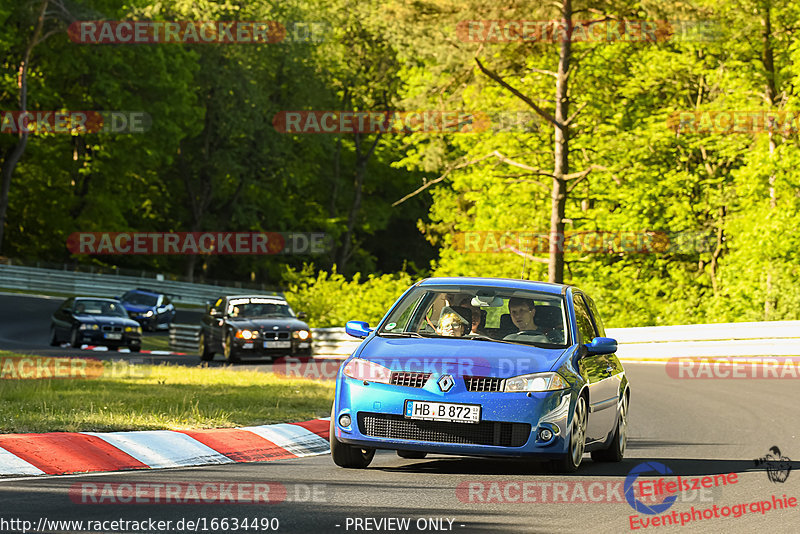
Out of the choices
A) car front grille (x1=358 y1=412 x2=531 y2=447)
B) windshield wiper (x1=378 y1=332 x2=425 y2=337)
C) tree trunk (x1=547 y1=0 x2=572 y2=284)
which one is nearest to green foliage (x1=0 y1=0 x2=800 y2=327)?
tree trunk (x1=547 y1=0 x2=572 y2=284)

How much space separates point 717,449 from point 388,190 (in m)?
75.3

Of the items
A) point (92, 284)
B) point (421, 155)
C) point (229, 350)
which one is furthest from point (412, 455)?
point (92, 284)

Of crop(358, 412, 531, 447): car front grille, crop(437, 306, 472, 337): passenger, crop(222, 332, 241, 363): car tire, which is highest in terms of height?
crop(437, 306, 472, 337): passenger

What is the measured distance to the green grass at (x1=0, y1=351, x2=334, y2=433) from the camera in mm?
11812

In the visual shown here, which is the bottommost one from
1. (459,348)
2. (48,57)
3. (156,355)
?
(156,355)

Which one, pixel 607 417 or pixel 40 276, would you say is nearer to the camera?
pixel 607 417

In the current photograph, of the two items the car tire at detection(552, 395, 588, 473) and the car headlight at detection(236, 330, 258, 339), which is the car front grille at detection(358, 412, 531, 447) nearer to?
the car tire at detection(552, 395, 588, 473)

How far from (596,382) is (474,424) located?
5.48ft

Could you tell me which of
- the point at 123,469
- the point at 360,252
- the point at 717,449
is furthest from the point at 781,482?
the point at 360,252

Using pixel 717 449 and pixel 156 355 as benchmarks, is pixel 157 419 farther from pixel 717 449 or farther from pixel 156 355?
pixel 156 355

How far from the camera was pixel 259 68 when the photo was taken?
76562 millimetres

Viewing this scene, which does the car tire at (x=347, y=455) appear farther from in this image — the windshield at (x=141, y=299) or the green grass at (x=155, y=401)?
the windshield at (x=141, y=299)

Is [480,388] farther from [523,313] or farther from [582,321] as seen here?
[582,321]

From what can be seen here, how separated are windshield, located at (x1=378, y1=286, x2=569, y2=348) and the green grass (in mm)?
2419
